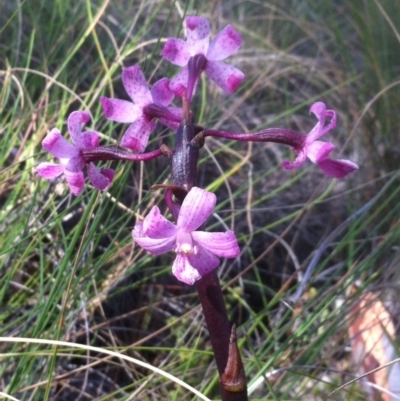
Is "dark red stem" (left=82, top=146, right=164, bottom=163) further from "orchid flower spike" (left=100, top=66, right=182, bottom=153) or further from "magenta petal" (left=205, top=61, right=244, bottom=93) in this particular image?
"magenta petal" (left=205, top=61, right=244, bottom=93)

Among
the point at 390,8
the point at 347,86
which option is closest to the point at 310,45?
the point at 390,8

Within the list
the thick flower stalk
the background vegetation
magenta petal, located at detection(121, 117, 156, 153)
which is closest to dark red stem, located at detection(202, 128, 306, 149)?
the thick flower stalk

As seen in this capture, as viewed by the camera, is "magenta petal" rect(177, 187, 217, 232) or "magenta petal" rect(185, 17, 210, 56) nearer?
"magenta petal" rect(177, 187, 217, 232)

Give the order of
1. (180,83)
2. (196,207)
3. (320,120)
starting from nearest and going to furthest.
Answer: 1. (196,207)
2. (320,120)
3. (180,83)

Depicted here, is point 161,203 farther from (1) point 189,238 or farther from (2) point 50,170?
(1) point 189,238

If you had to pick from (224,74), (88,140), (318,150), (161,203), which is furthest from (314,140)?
(161,203)
